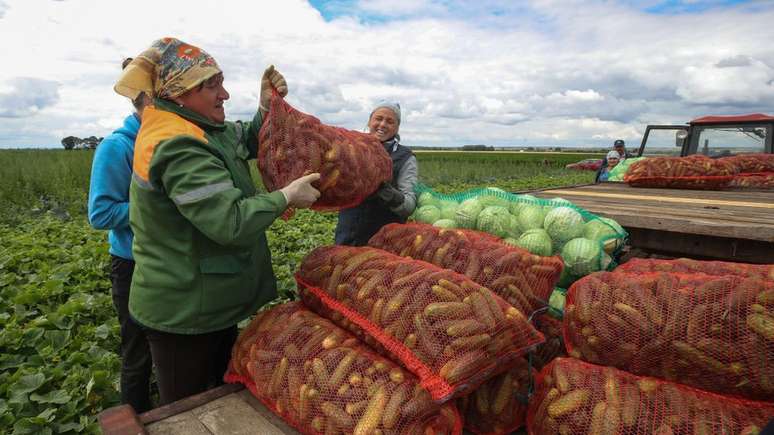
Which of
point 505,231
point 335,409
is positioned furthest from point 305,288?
point 505,231

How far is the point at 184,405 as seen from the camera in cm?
165

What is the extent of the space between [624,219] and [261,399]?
2.63m

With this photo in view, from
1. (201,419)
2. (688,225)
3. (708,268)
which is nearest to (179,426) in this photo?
(201,419)

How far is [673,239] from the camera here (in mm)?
3016

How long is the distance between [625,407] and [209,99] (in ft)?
5.88

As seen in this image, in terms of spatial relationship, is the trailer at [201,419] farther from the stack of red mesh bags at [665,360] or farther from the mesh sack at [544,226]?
the mesh sack at [544,226]

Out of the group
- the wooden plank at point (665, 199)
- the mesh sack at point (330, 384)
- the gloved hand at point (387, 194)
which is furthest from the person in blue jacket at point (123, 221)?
the wooden plank at point (665, 199)

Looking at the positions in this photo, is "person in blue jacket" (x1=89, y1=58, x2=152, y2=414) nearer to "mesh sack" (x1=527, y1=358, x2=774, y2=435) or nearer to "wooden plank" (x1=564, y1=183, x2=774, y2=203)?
"mesh sack" (x1=527, y1=358, x2=774, y2=435)

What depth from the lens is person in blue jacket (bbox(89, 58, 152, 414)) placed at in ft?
7.88

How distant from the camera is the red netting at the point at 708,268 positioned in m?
1.64

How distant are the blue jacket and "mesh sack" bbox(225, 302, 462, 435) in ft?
3.85

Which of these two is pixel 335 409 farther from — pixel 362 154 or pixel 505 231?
pixel 505 231

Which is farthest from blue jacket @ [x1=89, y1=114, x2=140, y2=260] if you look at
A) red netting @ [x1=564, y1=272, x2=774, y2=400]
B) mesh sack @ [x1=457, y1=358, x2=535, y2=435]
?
red netting @ [x1=564, y1=272, x2=774, y2=400]

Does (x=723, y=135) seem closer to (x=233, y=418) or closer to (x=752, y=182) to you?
(x=752, y=182)
